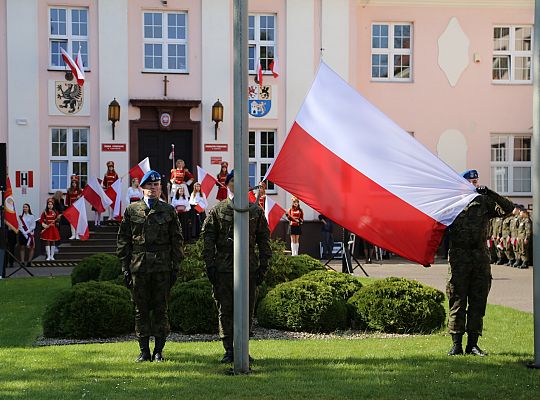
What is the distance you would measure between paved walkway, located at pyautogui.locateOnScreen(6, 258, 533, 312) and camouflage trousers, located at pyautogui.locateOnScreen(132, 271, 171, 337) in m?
7.51

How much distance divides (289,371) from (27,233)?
18224 millimetres

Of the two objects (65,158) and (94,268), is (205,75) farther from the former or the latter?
(94,268)

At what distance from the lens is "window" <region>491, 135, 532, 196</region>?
31.7m

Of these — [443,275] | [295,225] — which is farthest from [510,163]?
[443,275]

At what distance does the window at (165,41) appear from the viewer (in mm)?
28828

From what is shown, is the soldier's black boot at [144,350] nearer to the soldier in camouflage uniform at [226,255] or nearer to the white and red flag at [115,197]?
the soldier in camouflage uniform at [226,255]

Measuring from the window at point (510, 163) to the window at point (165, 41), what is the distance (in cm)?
1137

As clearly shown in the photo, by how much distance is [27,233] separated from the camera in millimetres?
25781

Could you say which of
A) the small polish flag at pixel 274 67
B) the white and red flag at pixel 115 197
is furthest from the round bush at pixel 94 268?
the small polish flag at pixel 274 67

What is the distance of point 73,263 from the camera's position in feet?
84.2

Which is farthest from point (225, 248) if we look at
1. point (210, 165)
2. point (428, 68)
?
point (428, 68)

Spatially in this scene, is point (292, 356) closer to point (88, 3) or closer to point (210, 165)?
point (210, 165)

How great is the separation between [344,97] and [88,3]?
67.4ft

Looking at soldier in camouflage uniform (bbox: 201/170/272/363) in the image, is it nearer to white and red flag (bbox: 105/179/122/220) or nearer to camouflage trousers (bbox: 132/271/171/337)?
camouflage trousers (bbox: 132/271/171/337)
